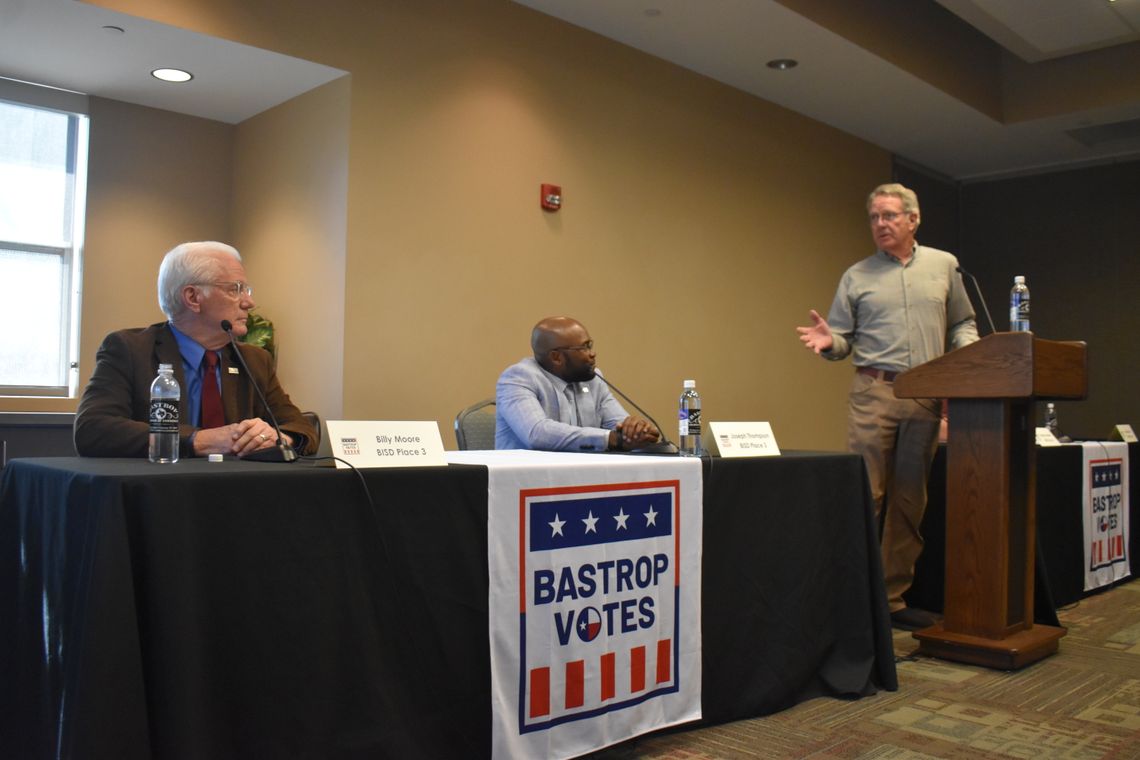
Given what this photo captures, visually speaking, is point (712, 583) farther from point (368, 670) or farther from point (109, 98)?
point (109, 98)

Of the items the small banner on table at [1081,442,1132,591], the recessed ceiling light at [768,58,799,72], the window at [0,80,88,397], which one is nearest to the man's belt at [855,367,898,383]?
the small banner on table at [1081,442,1132,591]

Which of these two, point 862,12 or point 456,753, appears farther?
point 862,12

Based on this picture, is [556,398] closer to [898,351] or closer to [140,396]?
[140,396]

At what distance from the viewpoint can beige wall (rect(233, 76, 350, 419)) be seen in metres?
4.07

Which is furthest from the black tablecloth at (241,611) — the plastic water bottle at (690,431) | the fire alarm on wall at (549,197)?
the fire alarm on wall at (549,197)

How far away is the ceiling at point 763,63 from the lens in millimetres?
3859

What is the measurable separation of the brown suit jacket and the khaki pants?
2113 mm

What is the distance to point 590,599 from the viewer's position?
79.4 inches

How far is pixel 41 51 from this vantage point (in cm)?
395

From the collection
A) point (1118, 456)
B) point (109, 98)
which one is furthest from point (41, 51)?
point (1118, 456)

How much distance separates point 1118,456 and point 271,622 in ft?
13.7

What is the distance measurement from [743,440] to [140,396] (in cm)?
147

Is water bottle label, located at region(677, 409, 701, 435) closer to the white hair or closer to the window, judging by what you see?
the white hair

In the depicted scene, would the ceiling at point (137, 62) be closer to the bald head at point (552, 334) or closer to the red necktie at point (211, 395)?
the bald head at point (552, 334)
